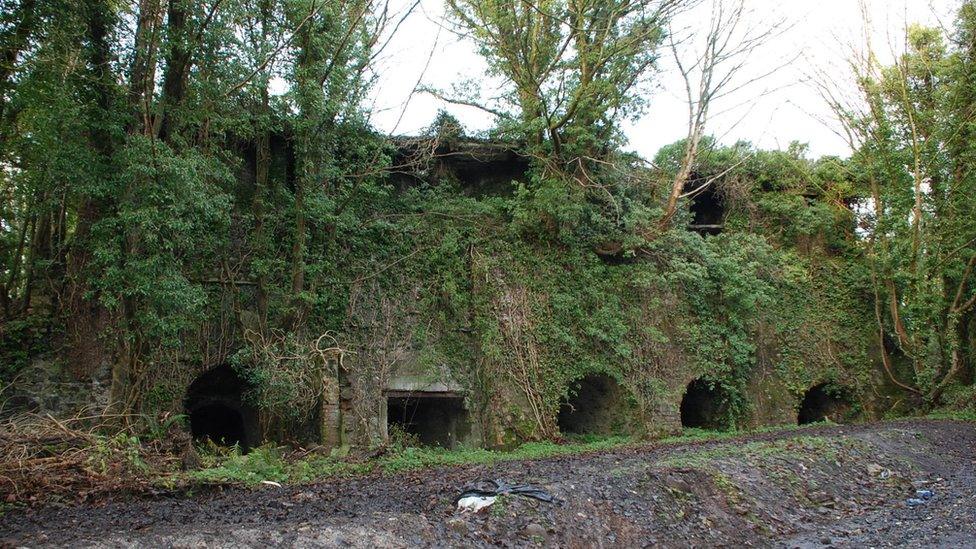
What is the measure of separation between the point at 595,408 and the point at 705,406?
113 inches

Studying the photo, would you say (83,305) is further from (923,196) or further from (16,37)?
(923,196)

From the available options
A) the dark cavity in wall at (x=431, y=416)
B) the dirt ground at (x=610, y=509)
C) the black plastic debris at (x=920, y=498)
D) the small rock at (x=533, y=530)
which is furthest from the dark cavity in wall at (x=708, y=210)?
the small rock at (x=533, y=530)

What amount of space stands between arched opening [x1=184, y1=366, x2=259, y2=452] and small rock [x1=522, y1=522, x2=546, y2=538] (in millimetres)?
6880

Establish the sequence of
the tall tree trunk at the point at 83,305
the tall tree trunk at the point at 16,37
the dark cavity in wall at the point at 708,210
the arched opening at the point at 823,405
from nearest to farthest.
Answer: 1. the tall tree trunk at the point at 16,37
2. the tall tree trunk at the point at 83,305
3. the arched opening at the point at 823,405
4. the dark cavity in wall at the point at 708,210

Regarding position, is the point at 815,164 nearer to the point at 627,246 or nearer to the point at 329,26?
the point at 627,246

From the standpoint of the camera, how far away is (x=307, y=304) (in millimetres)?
10539

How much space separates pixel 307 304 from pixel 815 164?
14.1 meters

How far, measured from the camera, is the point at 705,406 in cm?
1455

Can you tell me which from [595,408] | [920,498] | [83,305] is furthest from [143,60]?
[920,498]

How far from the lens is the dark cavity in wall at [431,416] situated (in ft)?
38.9

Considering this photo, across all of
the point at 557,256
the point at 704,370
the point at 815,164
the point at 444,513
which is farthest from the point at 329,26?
the point at 815,164

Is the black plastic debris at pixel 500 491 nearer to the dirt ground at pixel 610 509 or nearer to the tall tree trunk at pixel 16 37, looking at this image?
the dirt ground at pixel 610 509

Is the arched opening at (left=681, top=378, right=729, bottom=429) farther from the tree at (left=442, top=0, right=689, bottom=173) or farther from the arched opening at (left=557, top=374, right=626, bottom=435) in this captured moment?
the tree at (left=442, top=0, right=689, bottom=173)

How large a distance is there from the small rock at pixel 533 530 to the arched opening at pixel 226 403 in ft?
22.6
